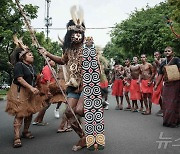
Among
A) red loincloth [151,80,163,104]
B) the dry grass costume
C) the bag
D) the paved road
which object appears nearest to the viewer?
the paved road

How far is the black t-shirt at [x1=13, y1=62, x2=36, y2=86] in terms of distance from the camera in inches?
217

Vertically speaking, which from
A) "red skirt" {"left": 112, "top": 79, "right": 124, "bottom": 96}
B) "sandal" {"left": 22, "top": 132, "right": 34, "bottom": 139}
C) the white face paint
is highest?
the white face paint

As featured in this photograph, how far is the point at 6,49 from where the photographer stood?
30922 mm

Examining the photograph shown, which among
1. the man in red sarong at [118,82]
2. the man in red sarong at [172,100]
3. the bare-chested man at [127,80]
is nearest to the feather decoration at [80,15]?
the man in red sarong at [172,100]

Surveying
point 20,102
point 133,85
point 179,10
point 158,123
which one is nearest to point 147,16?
point 179,10

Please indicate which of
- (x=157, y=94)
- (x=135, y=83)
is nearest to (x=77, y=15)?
(x=157, y=94)

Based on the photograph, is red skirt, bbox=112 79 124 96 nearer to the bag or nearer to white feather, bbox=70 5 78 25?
the bag

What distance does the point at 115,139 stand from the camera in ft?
18.7

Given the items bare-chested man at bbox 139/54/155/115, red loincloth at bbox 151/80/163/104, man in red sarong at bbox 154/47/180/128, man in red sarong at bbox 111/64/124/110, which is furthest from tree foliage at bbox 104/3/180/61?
man in red sarong at bbox 154/47/180/128

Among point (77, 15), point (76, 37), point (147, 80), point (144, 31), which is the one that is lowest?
point (147, 80)

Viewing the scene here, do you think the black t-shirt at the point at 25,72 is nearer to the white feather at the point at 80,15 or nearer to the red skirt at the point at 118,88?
the white feather at the point at 80,15

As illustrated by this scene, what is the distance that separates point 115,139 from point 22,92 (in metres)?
1.94

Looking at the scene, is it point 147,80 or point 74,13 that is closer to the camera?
point 74,13

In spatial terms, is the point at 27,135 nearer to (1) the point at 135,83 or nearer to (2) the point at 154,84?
(1) the point at 135,83
